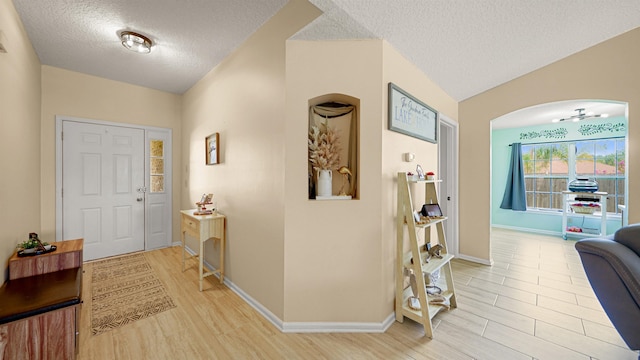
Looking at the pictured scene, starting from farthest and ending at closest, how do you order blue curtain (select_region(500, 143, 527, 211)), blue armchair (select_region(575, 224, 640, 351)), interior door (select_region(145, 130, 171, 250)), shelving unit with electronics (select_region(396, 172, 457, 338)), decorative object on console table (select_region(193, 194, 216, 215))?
blue curtain (select_region(500, 143, 527, 211)) → interior door (select_region(145, 130, 171, 250)) → decorative object on console table (select_region(193, 194, 216, 215)) → shelving unit with electronics (select_region(396, 172, 457, 338)) → blue armchair (select_region(575, 224, 640, 351))

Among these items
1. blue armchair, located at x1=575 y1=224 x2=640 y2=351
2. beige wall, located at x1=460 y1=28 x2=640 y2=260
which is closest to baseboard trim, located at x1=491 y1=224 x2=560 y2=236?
beige wall, located at x1=460 y1=28 x2=640 y2=260

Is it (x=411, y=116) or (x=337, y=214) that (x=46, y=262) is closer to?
(x=337, y=214)

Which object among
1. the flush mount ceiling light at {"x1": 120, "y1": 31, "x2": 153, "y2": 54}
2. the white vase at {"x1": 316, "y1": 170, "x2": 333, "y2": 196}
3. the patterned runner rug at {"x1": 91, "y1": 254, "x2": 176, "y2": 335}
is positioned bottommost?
the patterned runner rug at {"x1": 91, "y1": 254, "x2": 176, "y2": 335}

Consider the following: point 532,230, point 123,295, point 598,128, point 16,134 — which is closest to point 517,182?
point 532,230

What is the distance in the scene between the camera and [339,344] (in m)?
1.74

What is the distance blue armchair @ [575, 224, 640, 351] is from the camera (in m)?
1.26

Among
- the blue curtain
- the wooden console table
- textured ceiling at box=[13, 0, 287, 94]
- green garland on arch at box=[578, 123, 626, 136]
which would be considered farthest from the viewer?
the blue curtain

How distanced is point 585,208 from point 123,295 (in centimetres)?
720

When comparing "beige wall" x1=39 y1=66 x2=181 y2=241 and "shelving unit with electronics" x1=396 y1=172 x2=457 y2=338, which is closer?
"shelving unit with electronics" x1=396 y1=172 x2=457 y2=338

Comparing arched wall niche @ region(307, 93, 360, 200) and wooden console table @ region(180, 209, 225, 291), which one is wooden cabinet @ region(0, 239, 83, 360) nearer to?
wooden console table @ region(180, 209, 225, 291)

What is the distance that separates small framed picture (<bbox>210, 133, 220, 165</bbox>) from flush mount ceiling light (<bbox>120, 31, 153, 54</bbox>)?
1.08 metres

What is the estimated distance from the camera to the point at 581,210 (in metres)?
4.47

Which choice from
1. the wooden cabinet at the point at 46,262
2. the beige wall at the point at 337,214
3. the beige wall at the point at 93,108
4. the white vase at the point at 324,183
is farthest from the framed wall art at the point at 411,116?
the beige wall at the point at 93,108

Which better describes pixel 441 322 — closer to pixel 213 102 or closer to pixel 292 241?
pixel 292 241
